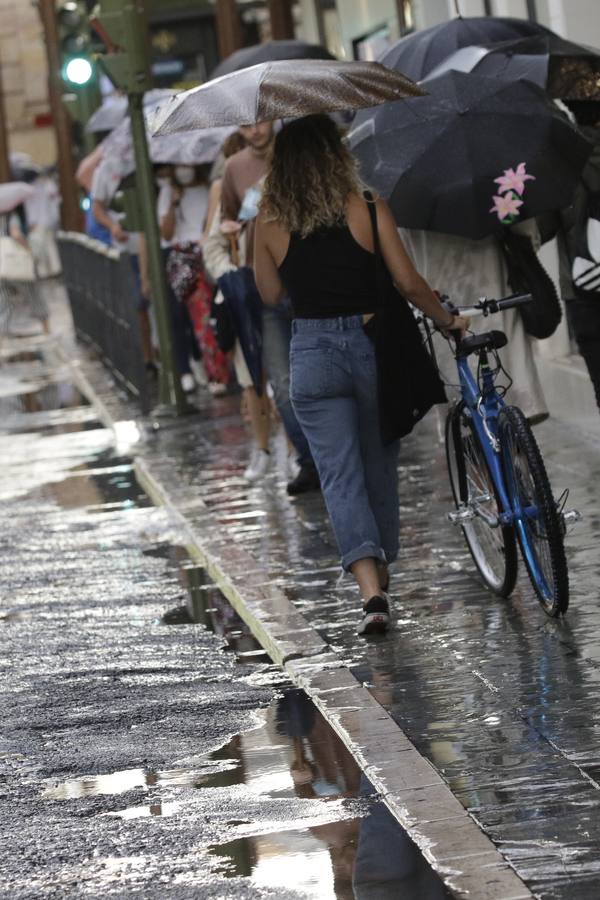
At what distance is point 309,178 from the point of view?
7746 mm

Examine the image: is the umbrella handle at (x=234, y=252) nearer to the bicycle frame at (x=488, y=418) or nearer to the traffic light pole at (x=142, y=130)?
the traffic light pole at (x=142, y=130)

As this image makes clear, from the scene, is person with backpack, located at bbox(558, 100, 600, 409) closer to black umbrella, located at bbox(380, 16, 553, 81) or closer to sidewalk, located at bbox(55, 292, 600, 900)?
sidewalk, located at bbox(55, 292, 600, 900)

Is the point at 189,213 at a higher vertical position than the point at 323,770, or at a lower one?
higher

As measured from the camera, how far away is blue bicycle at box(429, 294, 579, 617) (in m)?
7.49

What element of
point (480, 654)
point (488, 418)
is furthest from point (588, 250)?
point (480, 654)

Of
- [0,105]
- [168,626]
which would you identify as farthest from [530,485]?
[0,105]

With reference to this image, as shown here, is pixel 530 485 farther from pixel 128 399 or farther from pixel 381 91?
pixel 128 399

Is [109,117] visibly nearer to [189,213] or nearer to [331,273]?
[189,213]

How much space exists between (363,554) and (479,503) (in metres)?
0.49

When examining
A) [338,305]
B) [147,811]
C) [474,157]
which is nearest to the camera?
[147,811]

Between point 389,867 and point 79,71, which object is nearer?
point 389,867

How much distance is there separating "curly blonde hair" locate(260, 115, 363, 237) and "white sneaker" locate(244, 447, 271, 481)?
15.0ft

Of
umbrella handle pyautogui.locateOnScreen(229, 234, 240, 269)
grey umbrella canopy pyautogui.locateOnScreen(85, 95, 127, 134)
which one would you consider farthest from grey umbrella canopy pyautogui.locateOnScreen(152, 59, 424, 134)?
grey umbrella canopy pyautogui.locateOnScreen(85, 95, 127, 134)

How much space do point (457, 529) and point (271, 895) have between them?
15.6 feet
